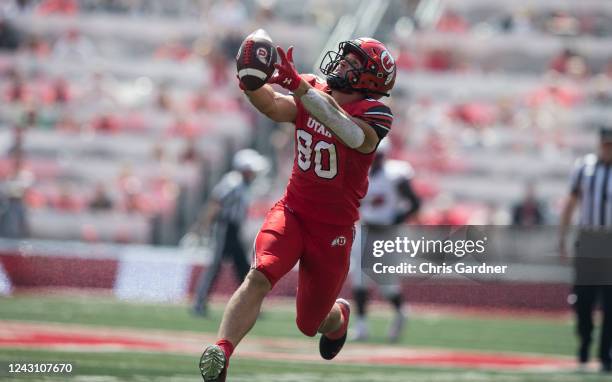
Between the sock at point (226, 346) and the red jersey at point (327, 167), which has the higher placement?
the red jersey at point (327, 167)

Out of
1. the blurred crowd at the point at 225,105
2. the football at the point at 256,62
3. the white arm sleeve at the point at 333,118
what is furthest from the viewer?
the blurred crowd at the point at 225,105

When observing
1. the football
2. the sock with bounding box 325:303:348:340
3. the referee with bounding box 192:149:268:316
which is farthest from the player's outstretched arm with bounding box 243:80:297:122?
the referee with bounding box 192:149:268:316

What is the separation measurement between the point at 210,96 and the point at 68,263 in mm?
4654

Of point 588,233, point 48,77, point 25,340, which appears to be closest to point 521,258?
point 588,233

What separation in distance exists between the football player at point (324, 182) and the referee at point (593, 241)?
11.9 ft

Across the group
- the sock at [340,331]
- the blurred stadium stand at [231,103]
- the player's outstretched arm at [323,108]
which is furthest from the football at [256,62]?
the blurred stadium stand at [231,103]

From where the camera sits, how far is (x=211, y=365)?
5.75 m

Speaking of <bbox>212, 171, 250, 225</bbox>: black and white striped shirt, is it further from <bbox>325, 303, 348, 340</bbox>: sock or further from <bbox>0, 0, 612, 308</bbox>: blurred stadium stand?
<bbox>325, 303, 348, 340</bbox>: sock

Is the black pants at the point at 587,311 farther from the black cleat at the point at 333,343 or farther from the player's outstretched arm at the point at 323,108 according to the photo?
the player's outstretched arm at the point at 323,108

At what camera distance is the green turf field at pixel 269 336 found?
25.5 ft

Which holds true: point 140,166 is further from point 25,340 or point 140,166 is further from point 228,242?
point 25,340

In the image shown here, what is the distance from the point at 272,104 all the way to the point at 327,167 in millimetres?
434

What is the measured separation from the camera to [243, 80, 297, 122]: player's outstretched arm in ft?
20.4

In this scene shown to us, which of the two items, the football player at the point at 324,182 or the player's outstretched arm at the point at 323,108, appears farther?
the football player at the point at 324,182
